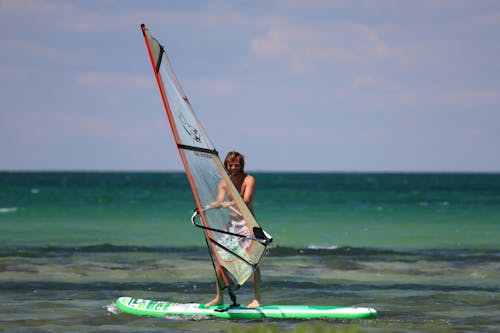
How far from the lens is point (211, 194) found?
1217 centimetres

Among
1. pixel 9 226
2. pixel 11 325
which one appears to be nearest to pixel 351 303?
pixel 11 325

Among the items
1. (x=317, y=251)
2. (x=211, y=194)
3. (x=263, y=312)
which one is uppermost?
(x=211, y=194)

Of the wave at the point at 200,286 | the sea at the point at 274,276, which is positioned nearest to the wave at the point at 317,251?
the sea at the point at 274,276

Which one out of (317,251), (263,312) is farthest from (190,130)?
(317,251)

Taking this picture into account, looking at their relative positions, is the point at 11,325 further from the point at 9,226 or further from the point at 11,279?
the point at 9,226

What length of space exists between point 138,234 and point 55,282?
1449 centimetres

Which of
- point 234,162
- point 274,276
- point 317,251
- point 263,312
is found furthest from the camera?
point 317,251

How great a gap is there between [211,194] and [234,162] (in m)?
0.56

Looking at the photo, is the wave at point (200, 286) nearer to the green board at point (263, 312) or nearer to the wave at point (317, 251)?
the green board at point (263, 312)

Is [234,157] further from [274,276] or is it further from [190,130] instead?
[274,276]

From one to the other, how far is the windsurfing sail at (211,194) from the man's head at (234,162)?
0.30 metres

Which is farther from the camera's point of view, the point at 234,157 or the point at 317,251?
the point at 317,251

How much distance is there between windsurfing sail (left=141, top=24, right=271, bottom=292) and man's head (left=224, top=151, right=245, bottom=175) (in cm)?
30

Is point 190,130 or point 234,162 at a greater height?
point 190,130
